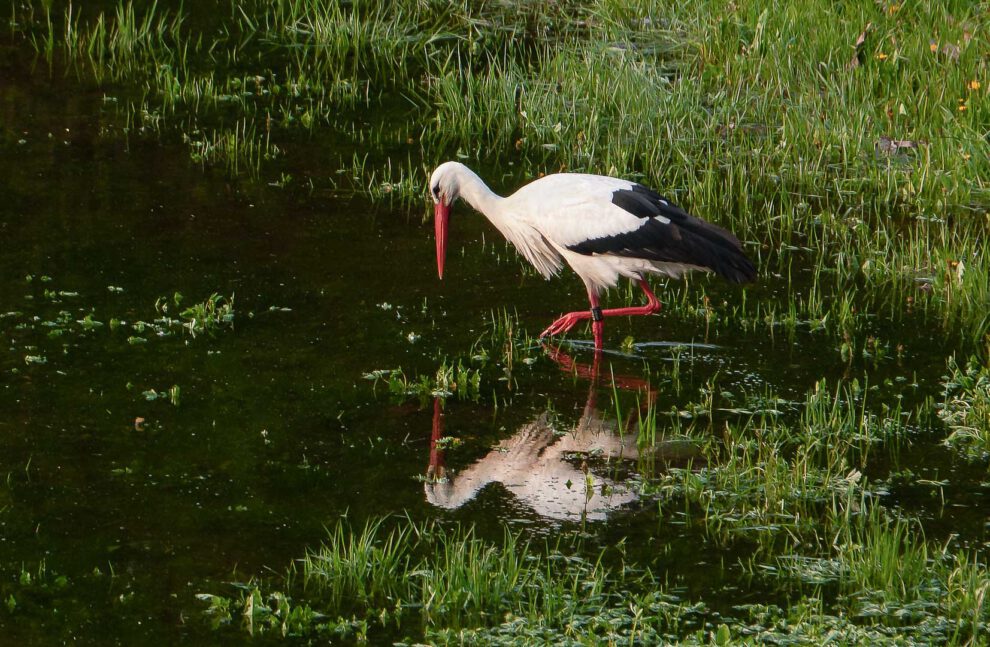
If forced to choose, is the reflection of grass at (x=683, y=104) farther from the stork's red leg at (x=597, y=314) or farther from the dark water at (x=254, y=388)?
the dark water at (x=254, y=388)

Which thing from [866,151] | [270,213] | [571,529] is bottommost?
[571,529]

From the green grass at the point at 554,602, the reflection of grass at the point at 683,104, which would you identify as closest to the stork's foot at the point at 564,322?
the reflection of grass at the point at 683,104

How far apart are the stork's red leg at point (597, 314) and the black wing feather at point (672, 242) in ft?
0.88

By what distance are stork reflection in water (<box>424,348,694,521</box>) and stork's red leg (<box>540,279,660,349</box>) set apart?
902mm

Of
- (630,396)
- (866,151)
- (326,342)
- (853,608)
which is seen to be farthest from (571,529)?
(866,151)

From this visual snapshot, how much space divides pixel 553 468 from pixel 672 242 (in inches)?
74.7

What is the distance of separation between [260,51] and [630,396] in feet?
21.0

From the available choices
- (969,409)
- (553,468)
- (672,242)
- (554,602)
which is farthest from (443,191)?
(554,602)

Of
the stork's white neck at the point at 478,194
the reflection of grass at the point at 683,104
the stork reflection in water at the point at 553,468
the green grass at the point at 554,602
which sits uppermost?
the reflection of grass at the point at 683,104

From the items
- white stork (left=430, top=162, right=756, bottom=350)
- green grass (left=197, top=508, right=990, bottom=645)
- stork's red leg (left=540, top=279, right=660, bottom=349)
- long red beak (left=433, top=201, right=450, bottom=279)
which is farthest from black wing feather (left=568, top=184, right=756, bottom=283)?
green grass (left=197, top=508, right=990, bottom=645)

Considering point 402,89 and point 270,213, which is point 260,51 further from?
point 270,213

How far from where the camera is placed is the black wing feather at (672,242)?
761 centimetres

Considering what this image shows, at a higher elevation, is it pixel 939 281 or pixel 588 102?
pixel 588 102

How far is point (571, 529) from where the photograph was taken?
5602mm
